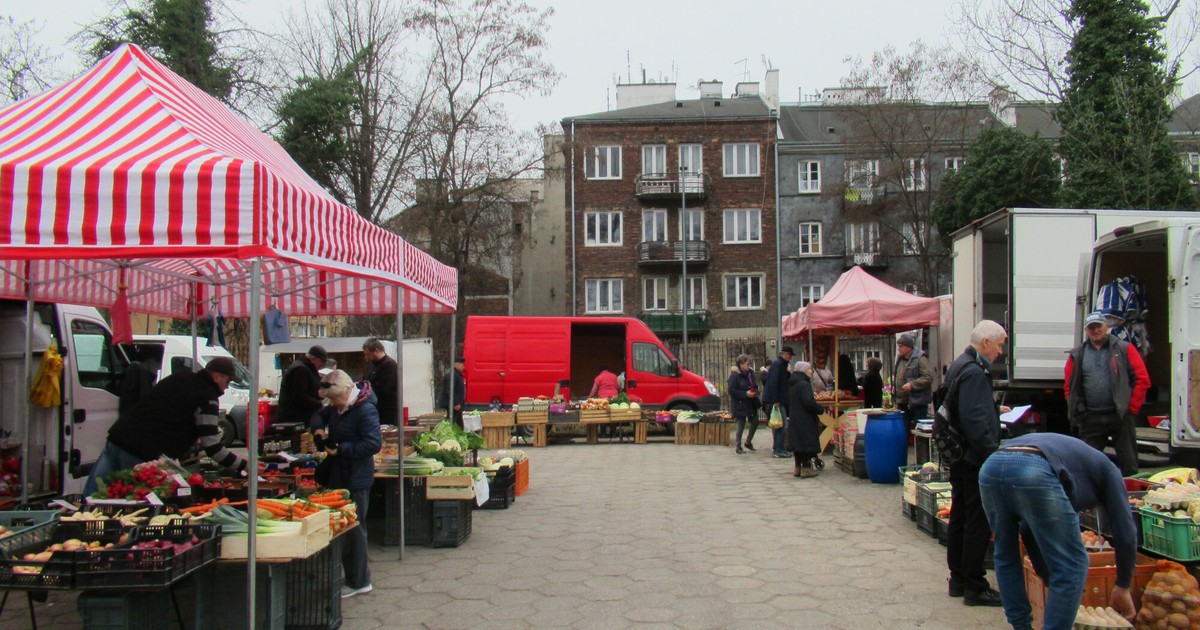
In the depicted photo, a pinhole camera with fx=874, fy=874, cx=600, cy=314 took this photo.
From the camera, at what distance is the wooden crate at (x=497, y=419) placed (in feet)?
58.3

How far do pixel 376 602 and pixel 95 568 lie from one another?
2263mm

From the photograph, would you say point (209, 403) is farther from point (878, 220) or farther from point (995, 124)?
point (878, 220)

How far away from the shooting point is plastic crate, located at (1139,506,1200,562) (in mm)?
5098

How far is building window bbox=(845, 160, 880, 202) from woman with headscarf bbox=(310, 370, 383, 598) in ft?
104

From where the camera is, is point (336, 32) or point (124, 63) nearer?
point (124, 63)

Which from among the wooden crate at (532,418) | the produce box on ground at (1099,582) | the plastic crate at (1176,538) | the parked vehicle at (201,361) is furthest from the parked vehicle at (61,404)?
the wooden crate at (532,418)

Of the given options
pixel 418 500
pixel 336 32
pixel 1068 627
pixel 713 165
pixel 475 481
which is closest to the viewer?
pixel 1068 627

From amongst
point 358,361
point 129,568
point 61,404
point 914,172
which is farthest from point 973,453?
point 914,172

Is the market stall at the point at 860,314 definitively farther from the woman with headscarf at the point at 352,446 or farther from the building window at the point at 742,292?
the building window at the point at 742,292

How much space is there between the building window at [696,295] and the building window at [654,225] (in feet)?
8.47

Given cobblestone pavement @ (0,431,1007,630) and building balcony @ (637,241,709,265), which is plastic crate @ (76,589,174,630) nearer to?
cobblestone pavement @ (0,431,1007,630)

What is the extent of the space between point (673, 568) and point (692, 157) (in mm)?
37323

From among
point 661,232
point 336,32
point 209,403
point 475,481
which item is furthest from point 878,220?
point 209,403

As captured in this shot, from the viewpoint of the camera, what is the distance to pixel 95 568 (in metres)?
4.34
